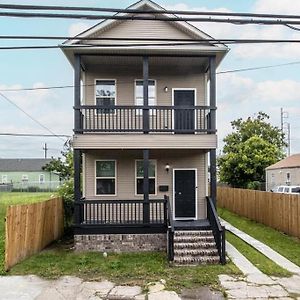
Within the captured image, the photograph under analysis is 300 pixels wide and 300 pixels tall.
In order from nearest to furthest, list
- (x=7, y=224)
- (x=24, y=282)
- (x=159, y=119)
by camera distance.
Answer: (x=24, y=282) → (x=7, y=224) → (x=159, y=119)

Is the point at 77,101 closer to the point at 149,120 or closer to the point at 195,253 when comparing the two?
the point at 149,120

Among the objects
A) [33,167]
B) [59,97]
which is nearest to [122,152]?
[59,97]

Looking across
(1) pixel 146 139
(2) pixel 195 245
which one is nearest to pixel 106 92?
(1) pixel 146 139

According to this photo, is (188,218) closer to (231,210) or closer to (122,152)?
(122,152)

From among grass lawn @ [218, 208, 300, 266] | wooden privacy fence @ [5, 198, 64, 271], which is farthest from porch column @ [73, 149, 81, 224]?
grass lawn @ [218, 208, 300, 266]

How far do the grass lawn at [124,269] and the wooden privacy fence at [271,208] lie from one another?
5537 millimetres

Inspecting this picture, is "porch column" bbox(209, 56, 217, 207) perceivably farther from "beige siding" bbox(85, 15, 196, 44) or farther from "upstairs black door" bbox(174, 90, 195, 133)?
"beige siding" bbox(85, 15, 196, 44)

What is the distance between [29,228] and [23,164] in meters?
71.5

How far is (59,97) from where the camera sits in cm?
2806

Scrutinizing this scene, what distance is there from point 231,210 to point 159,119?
615 inches

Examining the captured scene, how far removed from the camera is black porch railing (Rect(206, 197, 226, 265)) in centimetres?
1205

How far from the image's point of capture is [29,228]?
12648mm

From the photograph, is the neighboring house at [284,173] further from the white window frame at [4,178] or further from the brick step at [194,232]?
the white window frame at [4,178]

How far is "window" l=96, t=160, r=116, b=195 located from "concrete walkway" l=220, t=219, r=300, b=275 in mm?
5533
